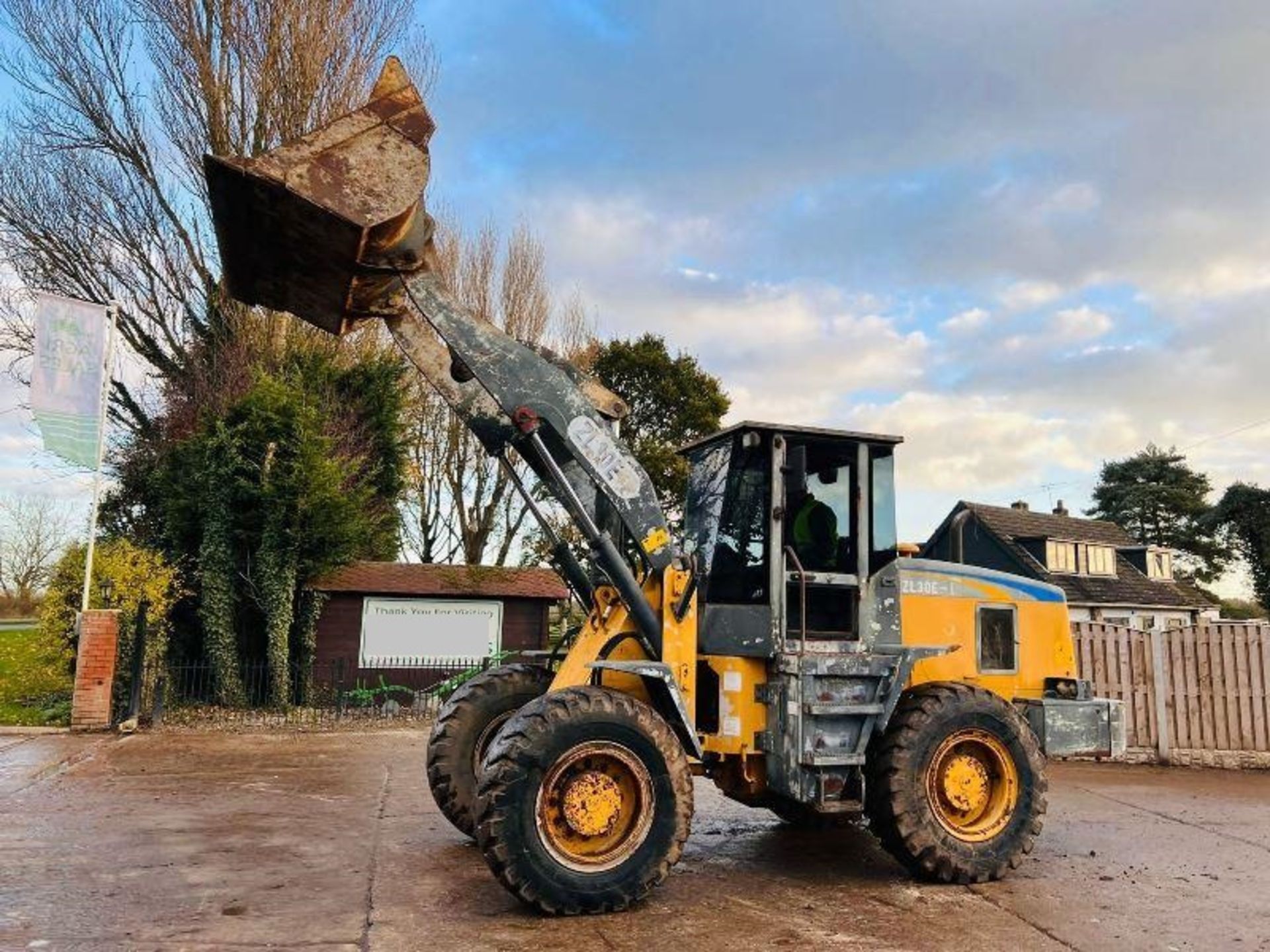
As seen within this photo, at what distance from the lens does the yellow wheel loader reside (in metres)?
4.82

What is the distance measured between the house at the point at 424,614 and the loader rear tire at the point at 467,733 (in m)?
10.5

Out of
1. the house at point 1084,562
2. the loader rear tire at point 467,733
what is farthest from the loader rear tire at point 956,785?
the house at point 1084,562

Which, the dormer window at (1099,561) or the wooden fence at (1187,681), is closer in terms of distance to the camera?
the wooden fence at (1187,681)

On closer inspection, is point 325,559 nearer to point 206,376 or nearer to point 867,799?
point 206,376

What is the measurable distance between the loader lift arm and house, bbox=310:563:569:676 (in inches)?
442

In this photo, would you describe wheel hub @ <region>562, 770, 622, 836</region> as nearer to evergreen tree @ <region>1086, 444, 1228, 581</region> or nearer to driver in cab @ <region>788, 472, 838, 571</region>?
driver in cab @ <region>788, 472, 838, 571</region>

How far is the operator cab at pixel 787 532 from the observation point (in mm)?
5750

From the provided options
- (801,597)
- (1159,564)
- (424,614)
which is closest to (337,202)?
(801,597)

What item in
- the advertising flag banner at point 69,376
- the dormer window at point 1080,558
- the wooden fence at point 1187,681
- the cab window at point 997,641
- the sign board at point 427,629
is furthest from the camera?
the dormer window at point 1080,558

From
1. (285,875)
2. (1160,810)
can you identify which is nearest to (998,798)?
(1160,810)

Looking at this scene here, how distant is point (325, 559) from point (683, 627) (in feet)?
38.8

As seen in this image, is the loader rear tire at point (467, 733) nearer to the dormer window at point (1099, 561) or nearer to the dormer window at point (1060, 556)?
the dormer window at point (1060, 556)

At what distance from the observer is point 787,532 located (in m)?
5.83

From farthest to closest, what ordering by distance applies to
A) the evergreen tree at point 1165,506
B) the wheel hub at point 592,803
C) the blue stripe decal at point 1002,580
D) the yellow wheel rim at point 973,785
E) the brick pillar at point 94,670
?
the evergreen tree at point 1165,506 → the brick pillar at point 94,670 → the blue stripe decal at point 1002,580 → the yellow wheel rim at point 973,785 → the wheel hub at point 592,803
